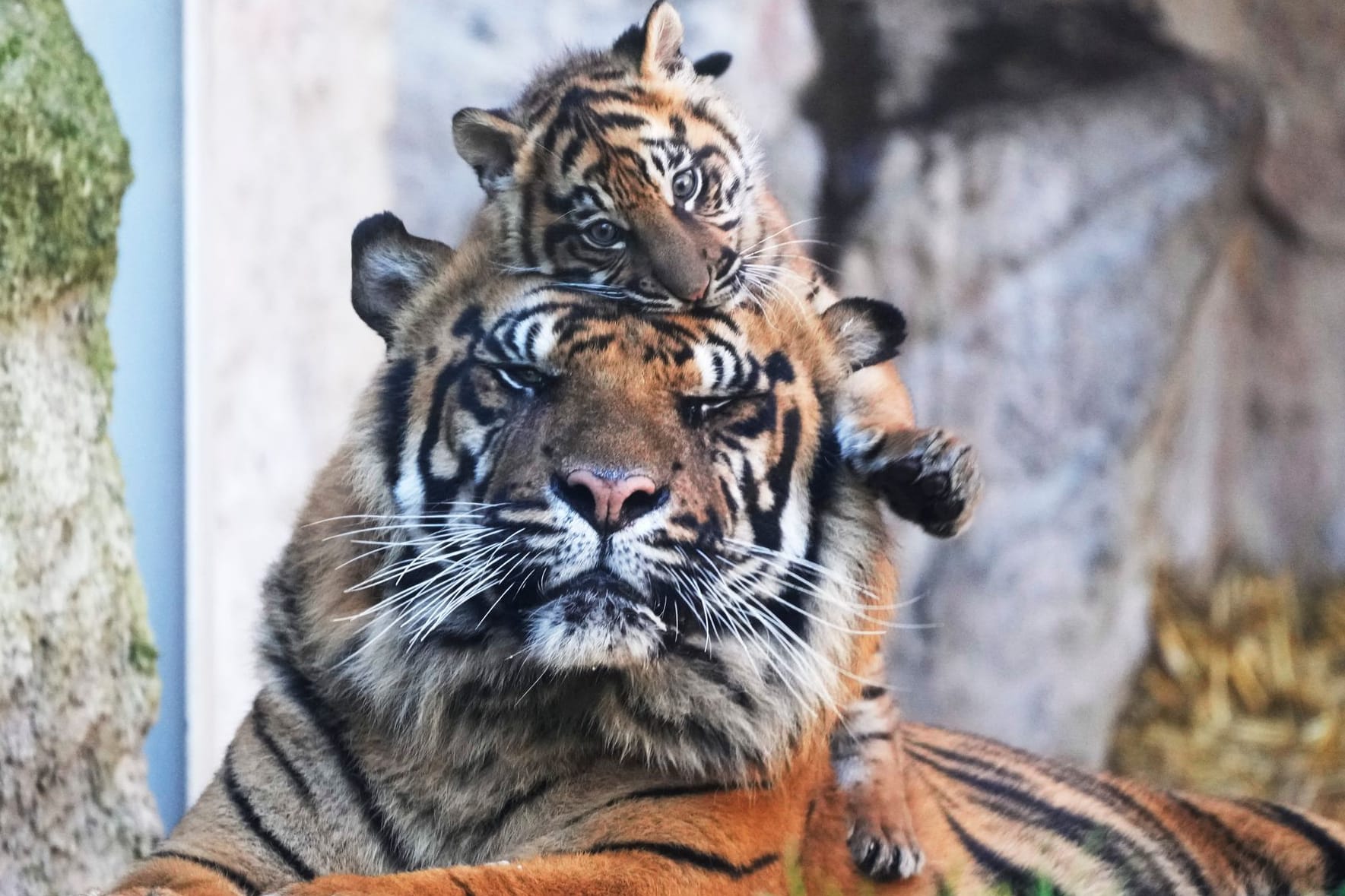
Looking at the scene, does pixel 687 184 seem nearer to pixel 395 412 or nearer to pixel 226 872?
pixel 395 412

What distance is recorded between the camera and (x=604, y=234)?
5.75ft

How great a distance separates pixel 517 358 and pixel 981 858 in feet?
3.26

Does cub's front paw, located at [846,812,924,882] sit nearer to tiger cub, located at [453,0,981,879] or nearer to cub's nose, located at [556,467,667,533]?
tiger cub, located at [453,0,981,879]

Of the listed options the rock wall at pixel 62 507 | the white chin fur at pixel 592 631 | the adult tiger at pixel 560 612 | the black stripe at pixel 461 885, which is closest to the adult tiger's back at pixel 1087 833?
the adult tiger at pixel 560 612

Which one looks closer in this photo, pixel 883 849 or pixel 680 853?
pixel 680 853

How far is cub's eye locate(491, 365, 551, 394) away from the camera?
5.84 ft

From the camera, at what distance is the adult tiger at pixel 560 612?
67.2 inches

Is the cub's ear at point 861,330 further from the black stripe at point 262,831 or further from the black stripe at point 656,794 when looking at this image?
the black stripe at point 262,831

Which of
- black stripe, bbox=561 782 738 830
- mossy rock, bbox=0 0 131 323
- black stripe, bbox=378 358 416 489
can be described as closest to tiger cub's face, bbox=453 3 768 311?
black stripe, bbox=378 358 416 489

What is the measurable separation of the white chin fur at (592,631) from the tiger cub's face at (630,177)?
34cm

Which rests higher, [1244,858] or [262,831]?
[262,831]

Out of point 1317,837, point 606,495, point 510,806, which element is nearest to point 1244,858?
point 1317,837

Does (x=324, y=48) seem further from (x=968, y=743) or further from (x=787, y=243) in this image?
(x=968, y=743)

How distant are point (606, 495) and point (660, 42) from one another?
619 mm
